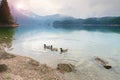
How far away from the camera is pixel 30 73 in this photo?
2730 cm

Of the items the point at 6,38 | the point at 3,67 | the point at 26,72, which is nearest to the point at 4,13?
the point at 6,38

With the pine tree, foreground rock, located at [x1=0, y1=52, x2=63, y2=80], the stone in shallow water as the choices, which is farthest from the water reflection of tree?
the pine tree

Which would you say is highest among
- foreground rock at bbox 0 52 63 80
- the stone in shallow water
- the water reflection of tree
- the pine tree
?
the pine tree

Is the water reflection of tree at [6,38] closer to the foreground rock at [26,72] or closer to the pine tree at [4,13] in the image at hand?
the foreground rock at [26,72]

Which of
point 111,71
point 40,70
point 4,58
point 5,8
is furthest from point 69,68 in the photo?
point 5,8

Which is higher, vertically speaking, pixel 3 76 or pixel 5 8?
pixel 5 8

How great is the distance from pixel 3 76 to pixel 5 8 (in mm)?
156340

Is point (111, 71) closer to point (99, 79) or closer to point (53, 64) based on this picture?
point (99, 79)

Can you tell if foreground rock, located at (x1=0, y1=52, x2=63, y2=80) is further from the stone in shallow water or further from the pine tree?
the pine tree

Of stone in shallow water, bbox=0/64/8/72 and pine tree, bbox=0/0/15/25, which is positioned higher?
pine tree, bbox=0/0/15/25

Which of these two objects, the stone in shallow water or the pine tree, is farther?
the pine tree

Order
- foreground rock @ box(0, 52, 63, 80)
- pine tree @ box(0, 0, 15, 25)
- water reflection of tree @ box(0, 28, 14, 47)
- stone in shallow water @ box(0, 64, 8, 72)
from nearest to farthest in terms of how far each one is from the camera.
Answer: foreground rock @ box(0, 52, 63, 80) < stone in shallow water @ box(0, 64, 8, 72) < water reflection of tree @ box(0, 28, 14, 47) < pine tree @ box(0, 0, 15, 25)

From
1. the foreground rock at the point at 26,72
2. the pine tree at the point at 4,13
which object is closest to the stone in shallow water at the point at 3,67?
the foreground rock at the point at 26,72

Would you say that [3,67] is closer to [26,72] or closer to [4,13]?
[26,72]
